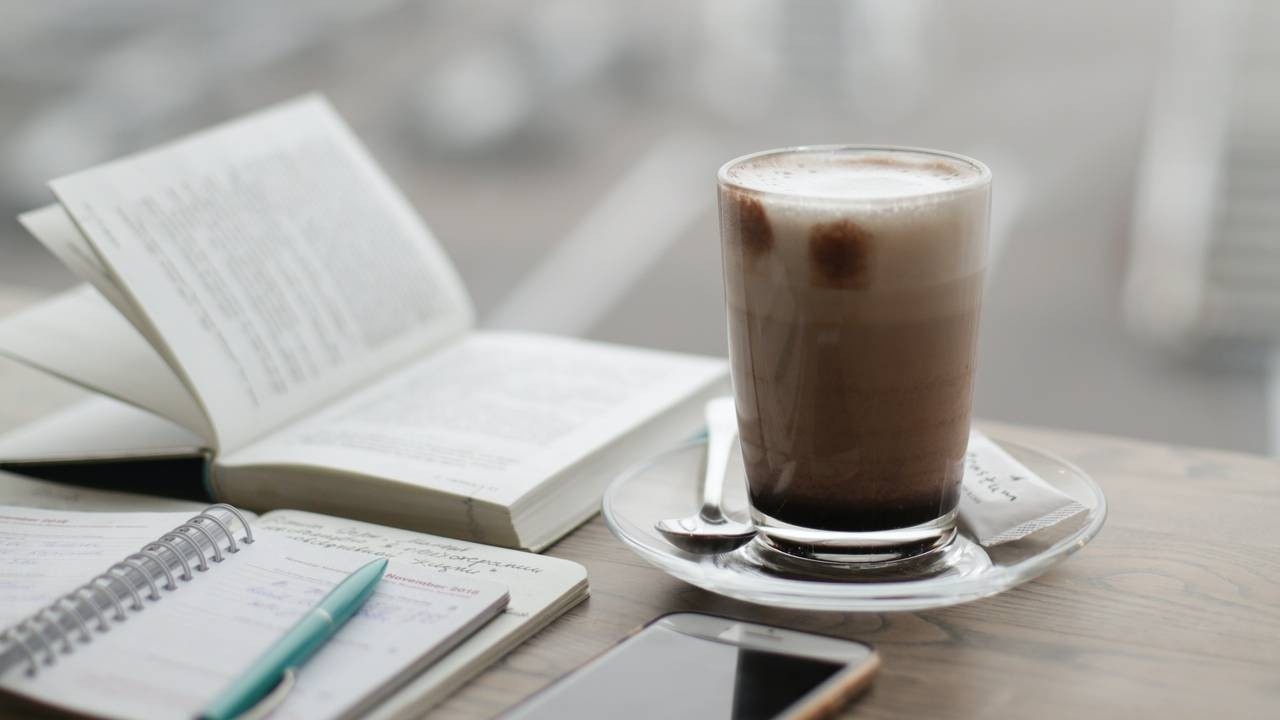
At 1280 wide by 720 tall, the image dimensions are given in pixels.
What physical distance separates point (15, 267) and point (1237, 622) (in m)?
3.66

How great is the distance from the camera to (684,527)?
634 mm

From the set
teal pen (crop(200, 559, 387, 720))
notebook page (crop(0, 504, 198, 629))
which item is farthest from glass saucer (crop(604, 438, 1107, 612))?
notebook page (crop(0, 504, 198, 629))

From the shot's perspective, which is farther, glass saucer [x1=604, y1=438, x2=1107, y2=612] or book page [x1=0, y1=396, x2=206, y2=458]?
book page [x1=0, y1=396, x2=206, y2=458]

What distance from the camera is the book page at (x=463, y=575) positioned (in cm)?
52

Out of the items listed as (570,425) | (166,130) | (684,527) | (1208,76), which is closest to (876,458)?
(684,527)

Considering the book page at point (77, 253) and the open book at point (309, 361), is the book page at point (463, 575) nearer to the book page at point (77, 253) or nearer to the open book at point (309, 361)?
the open book at point (309, 361)

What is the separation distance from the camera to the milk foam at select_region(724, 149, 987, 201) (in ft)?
1.89

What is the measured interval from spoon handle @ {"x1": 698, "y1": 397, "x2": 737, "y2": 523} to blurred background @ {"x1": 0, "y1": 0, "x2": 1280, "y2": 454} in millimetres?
1622

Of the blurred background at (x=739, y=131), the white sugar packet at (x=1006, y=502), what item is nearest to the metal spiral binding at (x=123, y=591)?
the white sugar packet at (x=1006, y=502)

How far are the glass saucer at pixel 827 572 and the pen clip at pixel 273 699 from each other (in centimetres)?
18

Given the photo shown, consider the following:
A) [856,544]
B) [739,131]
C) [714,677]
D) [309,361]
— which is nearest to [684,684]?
[714,677]

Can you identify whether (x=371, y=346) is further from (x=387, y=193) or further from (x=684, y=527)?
(x=684, y=527)

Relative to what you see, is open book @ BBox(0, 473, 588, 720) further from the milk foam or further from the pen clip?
the milk foam

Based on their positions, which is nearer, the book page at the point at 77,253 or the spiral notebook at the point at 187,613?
the spiral notebook at the point at 187,613
